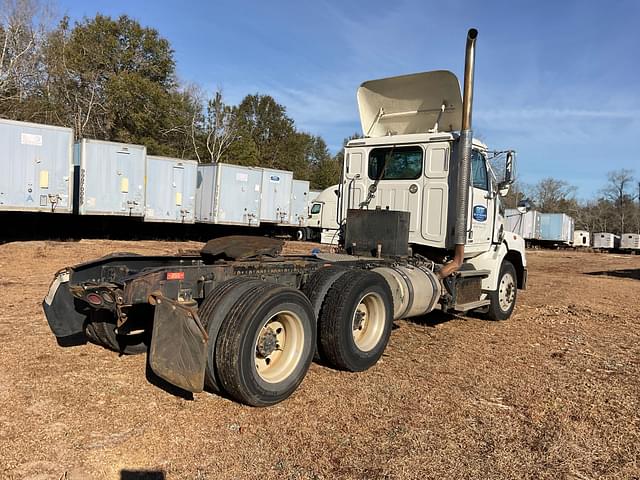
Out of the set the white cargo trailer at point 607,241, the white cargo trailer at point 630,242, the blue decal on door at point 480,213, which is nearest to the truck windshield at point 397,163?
the blue decal on door at point 480,213

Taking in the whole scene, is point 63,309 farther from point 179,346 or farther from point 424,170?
point 424,170

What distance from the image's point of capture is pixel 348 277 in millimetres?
5199

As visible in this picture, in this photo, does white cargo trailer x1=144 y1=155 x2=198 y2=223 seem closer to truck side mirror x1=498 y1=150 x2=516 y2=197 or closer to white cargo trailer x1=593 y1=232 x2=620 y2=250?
truck side mirror x1=498 y1=150 x2=516 y2=197

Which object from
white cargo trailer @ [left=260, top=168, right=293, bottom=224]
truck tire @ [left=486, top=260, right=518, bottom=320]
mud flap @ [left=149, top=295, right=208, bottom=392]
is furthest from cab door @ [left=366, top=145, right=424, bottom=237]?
white cargo trailer @ [left=260, top=168, right=293, bottom=224]

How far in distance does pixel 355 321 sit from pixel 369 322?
26 centimetres

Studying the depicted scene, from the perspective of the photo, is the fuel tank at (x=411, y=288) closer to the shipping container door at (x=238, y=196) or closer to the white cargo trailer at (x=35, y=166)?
the white cargo trailer at (x=35, y=166)

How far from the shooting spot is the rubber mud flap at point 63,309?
4742 mm

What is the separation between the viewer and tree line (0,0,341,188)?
3005cm

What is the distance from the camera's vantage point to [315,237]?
2666 centimetres

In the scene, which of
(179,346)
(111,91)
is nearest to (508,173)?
(179,346)

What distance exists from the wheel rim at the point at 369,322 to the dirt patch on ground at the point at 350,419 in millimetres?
308

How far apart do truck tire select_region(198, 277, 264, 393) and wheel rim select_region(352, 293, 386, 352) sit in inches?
60.4

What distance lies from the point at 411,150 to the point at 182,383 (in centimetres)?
495

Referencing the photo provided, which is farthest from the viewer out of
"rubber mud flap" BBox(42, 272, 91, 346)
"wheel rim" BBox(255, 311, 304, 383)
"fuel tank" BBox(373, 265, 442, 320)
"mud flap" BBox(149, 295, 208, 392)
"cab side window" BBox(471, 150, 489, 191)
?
"cab side window" BBox(471, 150, 489, 191)
